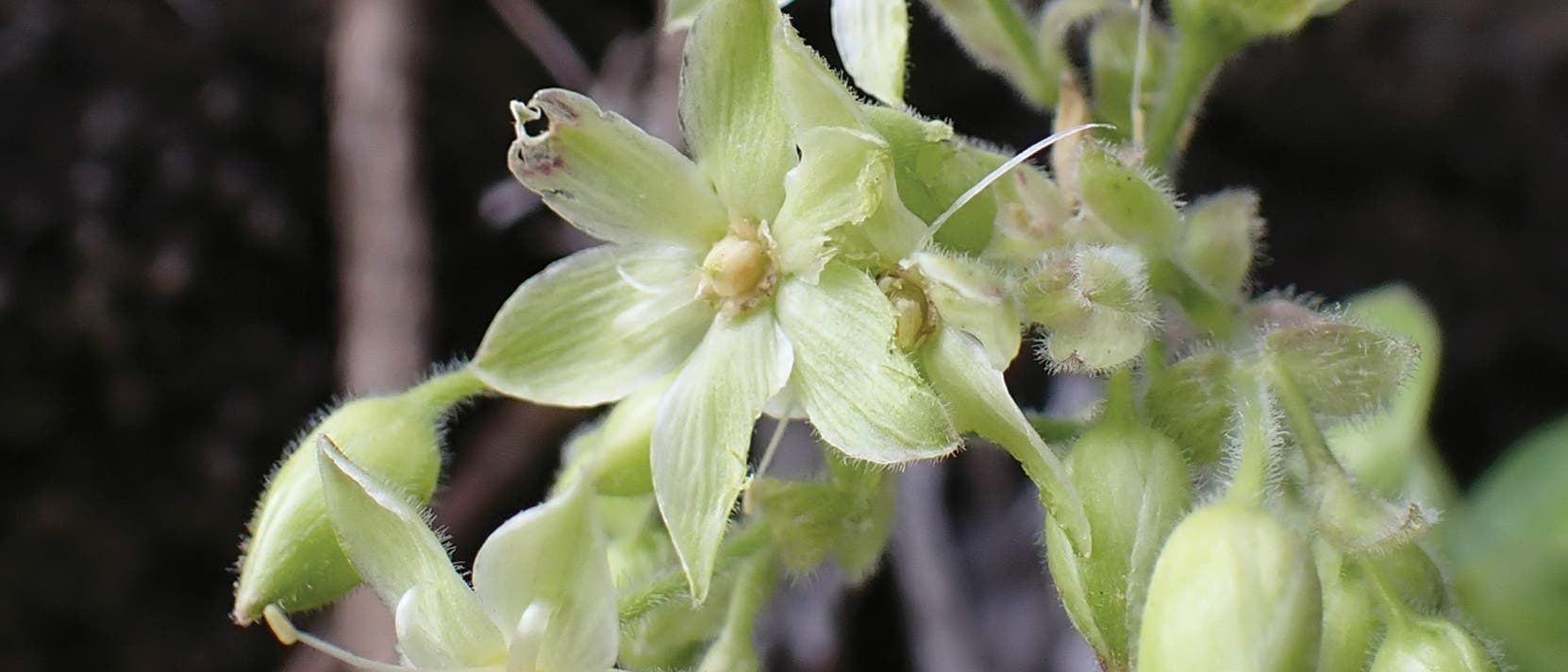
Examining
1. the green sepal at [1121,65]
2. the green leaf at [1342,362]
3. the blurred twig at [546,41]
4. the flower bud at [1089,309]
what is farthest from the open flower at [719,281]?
the blurred twig at [546,41]

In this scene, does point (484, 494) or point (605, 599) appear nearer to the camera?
point (605, 599)

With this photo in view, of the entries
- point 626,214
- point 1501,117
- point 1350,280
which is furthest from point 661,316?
point 1501,117

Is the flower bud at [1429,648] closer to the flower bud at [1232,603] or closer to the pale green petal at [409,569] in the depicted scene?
the flower bud at [1232,603]

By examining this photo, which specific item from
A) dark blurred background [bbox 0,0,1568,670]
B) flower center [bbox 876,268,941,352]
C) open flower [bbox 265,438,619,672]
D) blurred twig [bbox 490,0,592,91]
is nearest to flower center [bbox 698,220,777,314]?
flower center [bbox 876,268,941,352]

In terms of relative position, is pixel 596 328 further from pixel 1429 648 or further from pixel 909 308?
pixel 1429 648

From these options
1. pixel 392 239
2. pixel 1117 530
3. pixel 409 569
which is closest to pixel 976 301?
pixel 1117 530

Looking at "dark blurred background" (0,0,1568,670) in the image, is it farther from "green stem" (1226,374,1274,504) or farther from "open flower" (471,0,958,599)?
"green stem" (1226,374,1274,504)

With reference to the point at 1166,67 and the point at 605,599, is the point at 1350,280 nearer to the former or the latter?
the point at 1166,67
